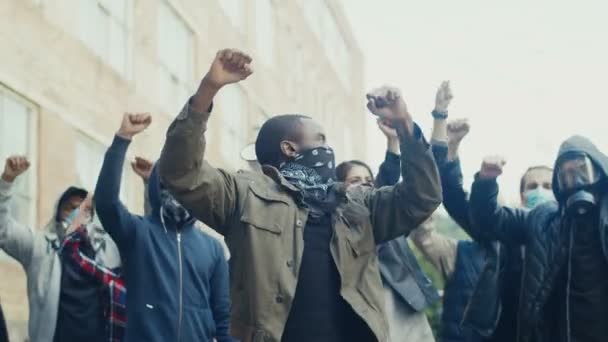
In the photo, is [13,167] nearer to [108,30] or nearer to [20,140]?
[20,140]

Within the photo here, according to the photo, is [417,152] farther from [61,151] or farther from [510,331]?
[61,151]

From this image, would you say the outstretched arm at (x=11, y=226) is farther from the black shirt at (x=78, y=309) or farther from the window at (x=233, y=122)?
the window at (x=233, y=122)

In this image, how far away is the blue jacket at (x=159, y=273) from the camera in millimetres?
5836

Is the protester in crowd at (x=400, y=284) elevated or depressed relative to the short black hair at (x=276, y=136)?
depressed

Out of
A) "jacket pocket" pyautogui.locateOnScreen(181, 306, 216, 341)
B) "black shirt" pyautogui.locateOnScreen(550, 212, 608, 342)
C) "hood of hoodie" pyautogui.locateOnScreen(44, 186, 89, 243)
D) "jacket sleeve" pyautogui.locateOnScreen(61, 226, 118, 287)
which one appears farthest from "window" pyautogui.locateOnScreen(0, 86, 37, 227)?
"black shirt" pyautogui.locateOnScreen(550, 212, 608, 342)

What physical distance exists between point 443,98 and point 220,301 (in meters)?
1.82

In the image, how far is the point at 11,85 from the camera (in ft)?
35.0

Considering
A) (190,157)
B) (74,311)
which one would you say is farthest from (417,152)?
(74,311)

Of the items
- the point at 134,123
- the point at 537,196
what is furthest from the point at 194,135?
the point at 537,196

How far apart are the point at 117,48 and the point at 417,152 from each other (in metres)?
10.6

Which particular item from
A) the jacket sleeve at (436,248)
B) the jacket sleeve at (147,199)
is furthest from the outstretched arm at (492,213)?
the jacket sleeve at (147,199)

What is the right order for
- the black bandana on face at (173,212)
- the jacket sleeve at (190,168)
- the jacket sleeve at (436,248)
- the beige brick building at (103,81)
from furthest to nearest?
the beige brick building at (103,81), the jacket sleeve at (436,248), the black bandana on face at (173,212), the jacket sleeve at (190,168)

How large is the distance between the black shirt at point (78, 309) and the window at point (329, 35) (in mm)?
23929

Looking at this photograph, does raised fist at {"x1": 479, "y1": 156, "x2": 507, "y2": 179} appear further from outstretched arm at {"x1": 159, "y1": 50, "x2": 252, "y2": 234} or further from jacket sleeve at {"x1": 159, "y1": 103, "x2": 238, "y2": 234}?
outstretched arm at {"x1": 159, "y1": 50, "x2": 252, "y2": 234}
